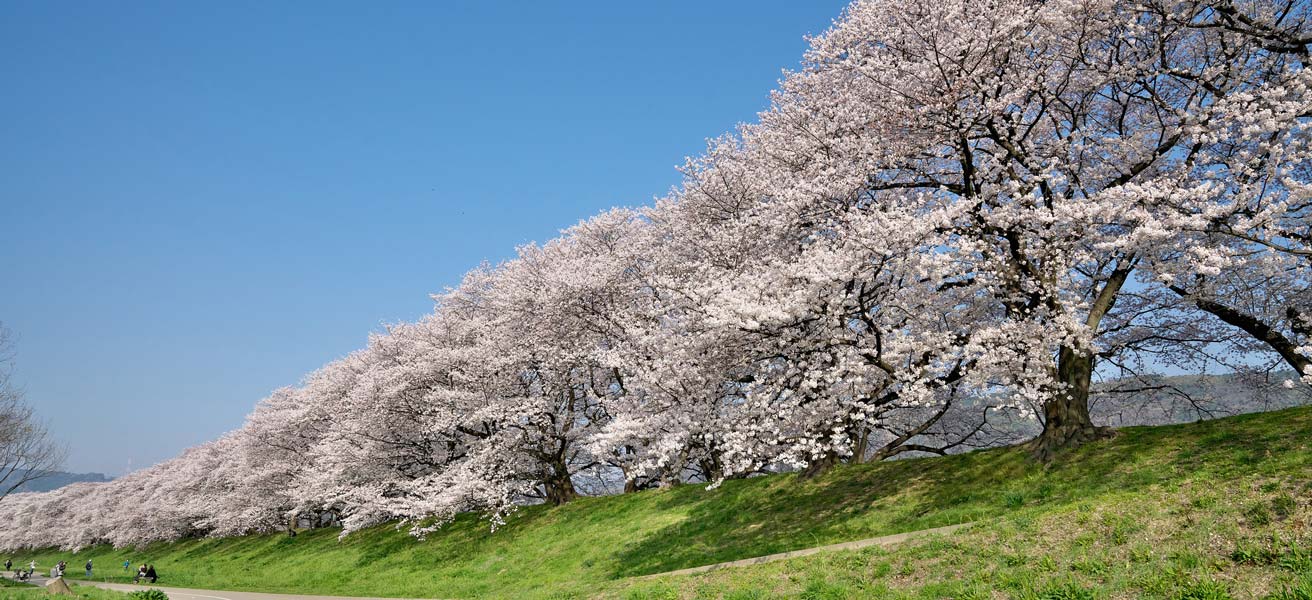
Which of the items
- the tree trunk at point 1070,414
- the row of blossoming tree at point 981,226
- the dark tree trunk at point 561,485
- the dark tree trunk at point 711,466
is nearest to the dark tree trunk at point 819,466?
the row of blossoming tree at point 981,226

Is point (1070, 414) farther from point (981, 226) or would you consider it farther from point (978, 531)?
point (978, 531)

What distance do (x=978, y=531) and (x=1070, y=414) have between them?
6386 mm

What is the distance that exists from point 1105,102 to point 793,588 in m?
14.5

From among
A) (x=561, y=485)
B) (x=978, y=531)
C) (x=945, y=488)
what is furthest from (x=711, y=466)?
(x=978, y=531)

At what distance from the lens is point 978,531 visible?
456 inches

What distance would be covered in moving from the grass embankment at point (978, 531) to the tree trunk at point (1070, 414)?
0.44m

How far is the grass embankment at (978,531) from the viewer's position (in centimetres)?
877

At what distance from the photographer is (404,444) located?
117ft

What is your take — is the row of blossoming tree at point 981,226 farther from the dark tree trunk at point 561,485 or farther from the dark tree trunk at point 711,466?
the dark tree trunk at point 561,485

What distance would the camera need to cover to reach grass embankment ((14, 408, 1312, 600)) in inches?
345

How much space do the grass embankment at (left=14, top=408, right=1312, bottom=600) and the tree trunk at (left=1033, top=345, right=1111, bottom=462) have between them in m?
0.44

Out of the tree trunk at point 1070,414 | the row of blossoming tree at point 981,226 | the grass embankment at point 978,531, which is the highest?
the row of blossoming tree at point 981,226

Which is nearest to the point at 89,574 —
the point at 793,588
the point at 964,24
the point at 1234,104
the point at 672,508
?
the point at 672,508

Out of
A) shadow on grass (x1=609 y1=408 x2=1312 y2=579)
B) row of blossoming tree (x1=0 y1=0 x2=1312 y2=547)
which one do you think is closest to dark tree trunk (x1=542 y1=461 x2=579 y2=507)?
row of blossoming tree (x1=0 y1=0 x2=1312 y2=547)
